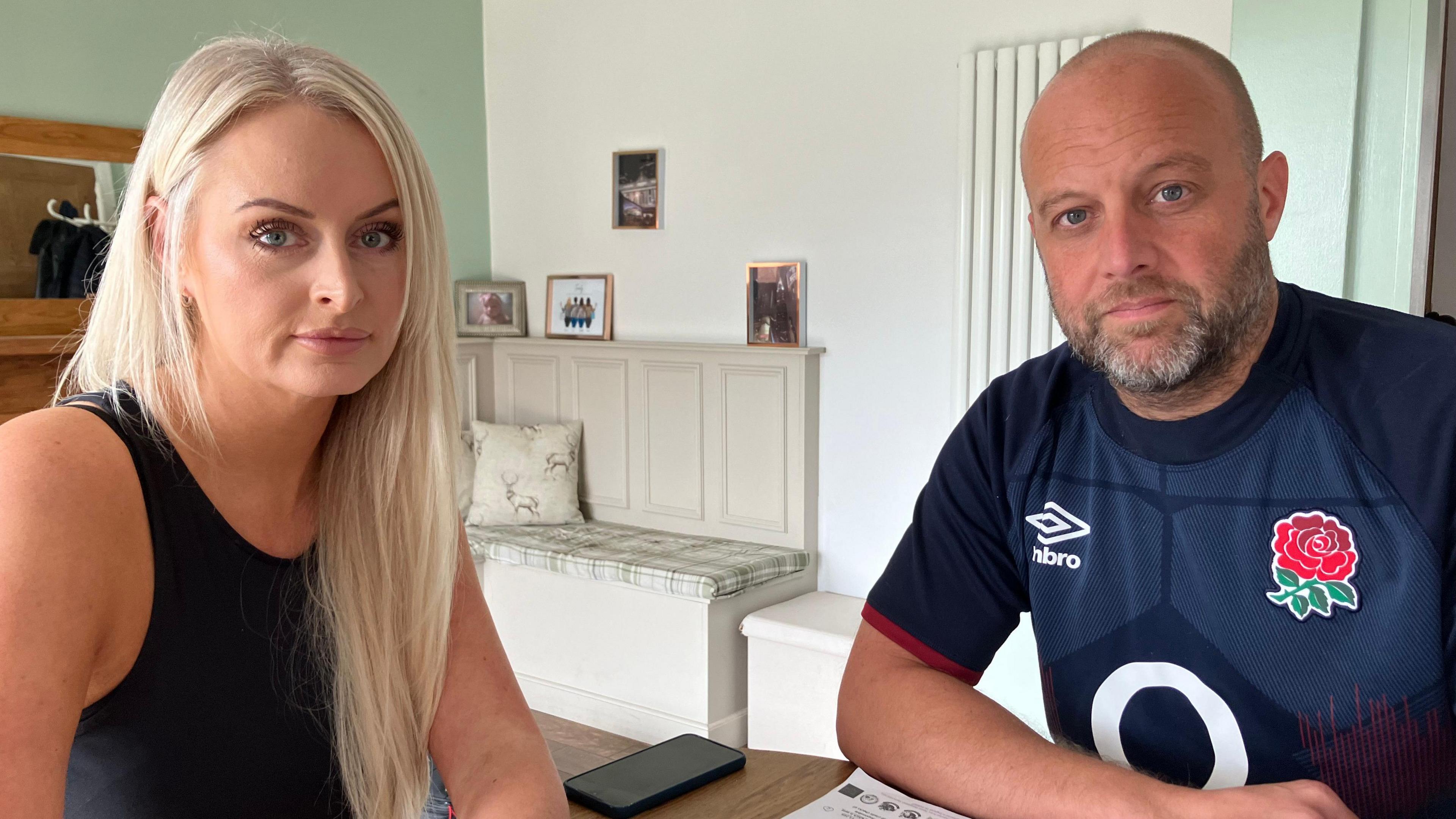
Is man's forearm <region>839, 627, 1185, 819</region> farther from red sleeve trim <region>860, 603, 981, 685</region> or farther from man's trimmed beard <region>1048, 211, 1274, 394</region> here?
man's trimmed beard <region>1048, 211, 1274, 394</region>

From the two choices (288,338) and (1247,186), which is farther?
(1247,186)

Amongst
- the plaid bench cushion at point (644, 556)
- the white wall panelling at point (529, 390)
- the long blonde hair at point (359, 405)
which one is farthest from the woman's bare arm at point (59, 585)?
the white wall panelling at point (529, 390)

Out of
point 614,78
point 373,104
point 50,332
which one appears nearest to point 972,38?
point 614,78

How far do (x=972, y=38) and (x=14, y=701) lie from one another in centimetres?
325

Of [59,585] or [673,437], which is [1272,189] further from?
[673,437]

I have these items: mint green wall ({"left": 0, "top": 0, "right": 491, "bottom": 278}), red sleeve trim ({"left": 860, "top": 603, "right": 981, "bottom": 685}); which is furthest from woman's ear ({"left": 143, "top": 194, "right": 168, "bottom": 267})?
mint green wall ({"left": 0, "top": 0, "right": 491, "bottom": 278})

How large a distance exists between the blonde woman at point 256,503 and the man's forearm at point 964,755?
1.20ft

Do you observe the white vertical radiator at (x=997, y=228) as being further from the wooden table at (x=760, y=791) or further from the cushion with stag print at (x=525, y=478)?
the wooden table at (x=760, y=791)

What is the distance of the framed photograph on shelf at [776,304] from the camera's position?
155 inches

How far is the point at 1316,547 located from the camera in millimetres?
1115

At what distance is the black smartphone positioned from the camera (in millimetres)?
1050

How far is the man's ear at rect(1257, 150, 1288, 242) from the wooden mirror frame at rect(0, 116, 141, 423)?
339 centimetres

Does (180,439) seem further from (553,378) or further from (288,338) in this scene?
(553,378)

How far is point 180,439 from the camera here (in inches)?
43.9
